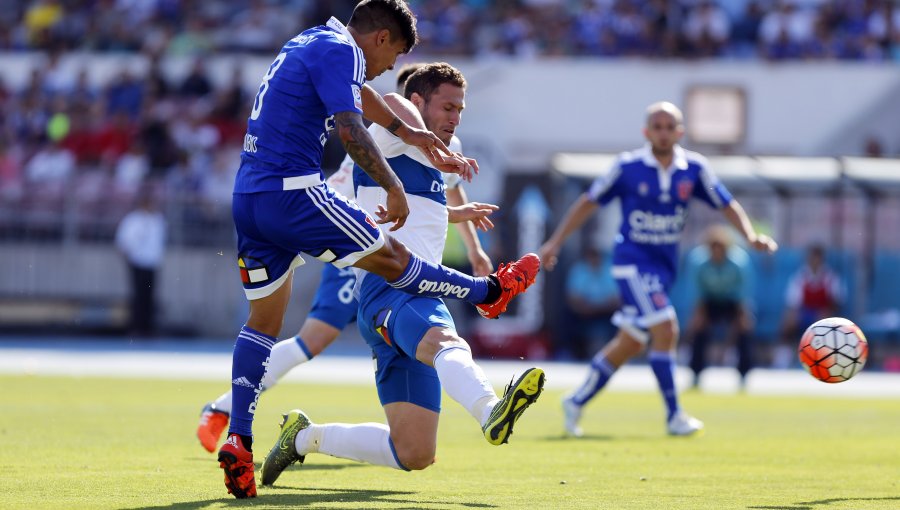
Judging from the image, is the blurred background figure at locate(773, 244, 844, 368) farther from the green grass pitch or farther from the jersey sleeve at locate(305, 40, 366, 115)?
the jersey sleeve at locate(305, 40, 366, 115)

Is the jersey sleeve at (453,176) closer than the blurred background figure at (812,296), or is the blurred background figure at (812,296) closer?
the jersey sleeve at (453,176)

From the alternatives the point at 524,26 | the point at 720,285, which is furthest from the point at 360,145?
the point at 524,26

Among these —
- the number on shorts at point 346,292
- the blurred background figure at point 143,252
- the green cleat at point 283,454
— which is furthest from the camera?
the blurred background figure at point 143,252

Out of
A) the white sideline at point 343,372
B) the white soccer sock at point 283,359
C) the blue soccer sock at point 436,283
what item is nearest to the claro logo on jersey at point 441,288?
the blue soccer sock at point 436,283

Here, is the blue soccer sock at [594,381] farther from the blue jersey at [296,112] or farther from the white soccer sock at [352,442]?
the blue jersey at [296,112]

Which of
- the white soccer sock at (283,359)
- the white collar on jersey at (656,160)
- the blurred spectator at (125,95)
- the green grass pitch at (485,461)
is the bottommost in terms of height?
the green grass pitch at (485,461)

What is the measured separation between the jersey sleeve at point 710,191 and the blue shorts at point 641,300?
755 mm

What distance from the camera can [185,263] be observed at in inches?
979

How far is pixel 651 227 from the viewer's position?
12375mm

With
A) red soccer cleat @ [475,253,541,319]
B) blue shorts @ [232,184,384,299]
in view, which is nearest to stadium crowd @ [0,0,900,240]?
red soccer cleat @ [475,253,541,319]

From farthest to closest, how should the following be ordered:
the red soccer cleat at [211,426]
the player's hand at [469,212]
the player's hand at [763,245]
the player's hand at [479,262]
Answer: the player's hand at [763,245] → the red soccer cleat at [211,426] → the player's hand at [479,262] → the player's hand at [469,212]

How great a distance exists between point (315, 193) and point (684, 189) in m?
5.93

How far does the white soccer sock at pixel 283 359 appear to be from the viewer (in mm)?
9844

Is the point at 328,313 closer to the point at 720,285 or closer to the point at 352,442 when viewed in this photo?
the point at 352,442
